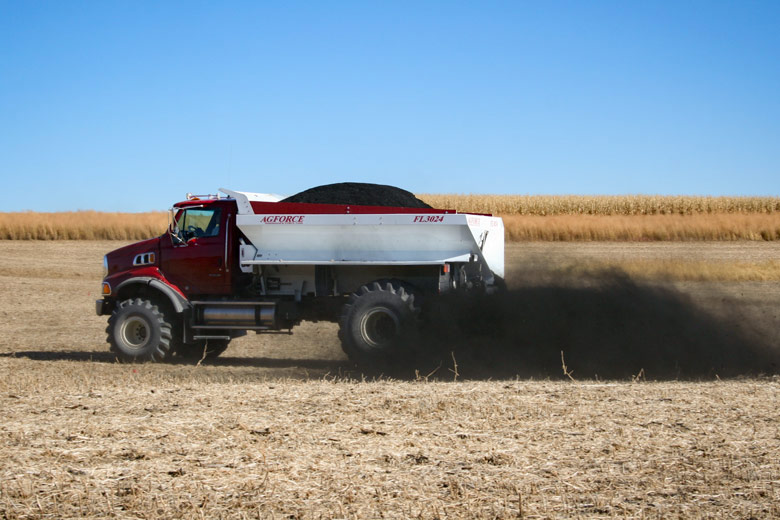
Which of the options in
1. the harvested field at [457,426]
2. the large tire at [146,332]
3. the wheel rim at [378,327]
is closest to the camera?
the harvested field at [457,426]

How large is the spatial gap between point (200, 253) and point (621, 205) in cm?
3381

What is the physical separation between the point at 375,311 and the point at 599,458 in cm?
640

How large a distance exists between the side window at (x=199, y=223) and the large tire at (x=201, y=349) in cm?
196

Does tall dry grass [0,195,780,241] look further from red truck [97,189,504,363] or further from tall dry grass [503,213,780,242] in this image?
red truck [97,189,504,363]

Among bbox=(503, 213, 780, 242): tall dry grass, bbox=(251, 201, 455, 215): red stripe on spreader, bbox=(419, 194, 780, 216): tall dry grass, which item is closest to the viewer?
bbox=(251, 201, 455, 215): red stripe on spreader

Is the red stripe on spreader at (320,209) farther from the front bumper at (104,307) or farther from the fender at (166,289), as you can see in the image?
the front bumper at (104,307)

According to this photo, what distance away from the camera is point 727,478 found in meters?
5.48

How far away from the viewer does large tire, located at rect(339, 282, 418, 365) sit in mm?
11875

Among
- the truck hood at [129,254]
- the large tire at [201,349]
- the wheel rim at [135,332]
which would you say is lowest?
the large tire at [201,349]

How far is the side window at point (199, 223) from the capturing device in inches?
526

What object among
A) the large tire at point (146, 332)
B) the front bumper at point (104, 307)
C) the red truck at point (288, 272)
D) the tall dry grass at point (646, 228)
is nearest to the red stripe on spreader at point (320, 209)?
the red truck at point (288, 272)

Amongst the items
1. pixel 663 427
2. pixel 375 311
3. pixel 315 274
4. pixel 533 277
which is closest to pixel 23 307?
pixel 315 274

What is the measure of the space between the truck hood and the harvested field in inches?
64.5

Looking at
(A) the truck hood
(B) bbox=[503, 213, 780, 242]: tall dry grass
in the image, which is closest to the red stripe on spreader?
(A) the truck hood
